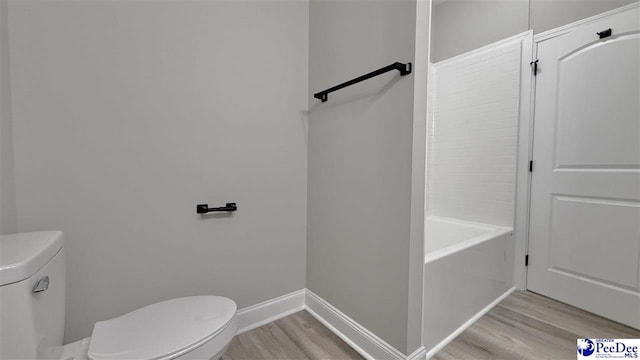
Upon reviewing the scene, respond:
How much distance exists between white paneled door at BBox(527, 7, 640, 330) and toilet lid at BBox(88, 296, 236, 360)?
7.43ft

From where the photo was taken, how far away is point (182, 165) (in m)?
1.33

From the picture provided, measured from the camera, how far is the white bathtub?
4.56 ft

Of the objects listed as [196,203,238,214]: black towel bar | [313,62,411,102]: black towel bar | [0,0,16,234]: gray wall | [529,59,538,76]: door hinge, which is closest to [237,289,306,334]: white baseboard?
[196,203,238,214]: black towel bar

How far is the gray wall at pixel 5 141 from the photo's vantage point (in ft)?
3.10

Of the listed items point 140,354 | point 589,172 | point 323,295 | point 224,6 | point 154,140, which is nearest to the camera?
point 140,354

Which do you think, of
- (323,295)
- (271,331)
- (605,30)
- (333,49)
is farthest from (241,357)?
(605,30)

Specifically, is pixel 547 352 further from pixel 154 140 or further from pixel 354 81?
pixel 154 140

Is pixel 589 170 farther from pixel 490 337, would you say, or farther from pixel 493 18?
pixel 493 18

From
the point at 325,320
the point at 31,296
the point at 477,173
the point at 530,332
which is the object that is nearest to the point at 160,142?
the point at 31,296

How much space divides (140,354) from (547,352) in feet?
6.21

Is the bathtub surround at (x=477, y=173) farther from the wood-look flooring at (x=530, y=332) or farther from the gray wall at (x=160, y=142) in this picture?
the gray wall at (x=160, y=142)

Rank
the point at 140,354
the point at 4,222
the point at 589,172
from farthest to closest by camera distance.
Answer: the point at 589,172, the point at 4,222, the point at 140,354

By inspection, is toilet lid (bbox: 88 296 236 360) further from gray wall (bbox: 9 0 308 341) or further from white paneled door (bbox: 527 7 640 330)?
white paneled door (bbox: 527 7 640 330)

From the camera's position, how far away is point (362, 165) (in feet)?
4.59
